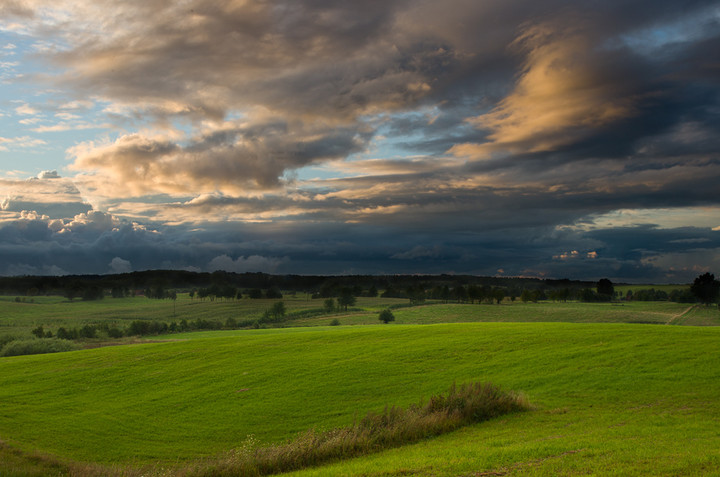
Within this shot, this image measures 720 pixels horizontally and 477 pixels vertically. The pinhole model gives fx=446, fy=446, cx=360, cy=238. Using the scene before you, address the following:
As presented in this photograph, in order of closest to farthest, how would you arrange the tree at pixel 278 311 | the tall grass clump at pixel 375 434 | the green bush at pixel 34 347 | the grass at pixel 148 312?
the tall grass clump at pixel 375 434 < the green bush at pixel 34 347 < the tree at pixel 278 311 < the grass at pixel 148 312

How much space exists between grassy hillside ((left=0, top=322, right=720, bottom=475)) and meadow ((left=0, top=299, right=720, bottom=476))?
0.10 meters

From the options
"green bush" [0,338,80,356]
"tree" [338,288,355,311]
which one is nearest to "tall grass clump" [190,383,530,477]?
"green bush" [0,338,80,356]

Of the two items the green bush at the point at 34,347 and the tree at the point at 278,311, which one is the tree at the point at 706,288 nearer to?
the tree at the point at 278,311

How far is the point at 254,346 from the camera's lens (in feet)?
139

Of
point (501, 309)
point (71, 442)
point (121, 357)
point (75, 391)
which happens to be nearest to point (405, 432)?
point (71, 442)

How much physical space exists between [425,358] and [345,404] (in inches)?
382

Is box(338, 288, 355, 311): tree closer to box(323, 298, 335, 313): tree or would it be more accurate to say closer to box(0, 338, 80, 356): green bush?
box(323, 298, 335, 313): tree

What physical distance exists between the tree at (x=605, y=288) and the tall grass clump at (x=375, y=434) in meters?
166

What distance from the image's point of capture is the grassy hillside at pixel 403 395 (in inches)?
557

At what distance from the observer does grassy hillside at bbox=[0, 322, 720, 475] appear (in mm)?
14141

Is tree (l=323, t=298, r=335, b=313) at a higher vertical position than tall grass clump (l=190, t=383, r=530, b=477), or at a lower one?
lower

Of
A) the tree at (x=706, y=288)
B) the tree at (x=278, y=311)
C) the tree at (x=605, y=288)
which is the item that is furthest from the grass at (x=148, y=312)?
the tree at (x=706, y=288)

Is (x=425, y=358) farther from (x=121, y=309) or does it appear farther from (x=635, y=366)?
(x=121, y=309)

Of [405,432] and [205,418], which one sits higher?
[405,432]
